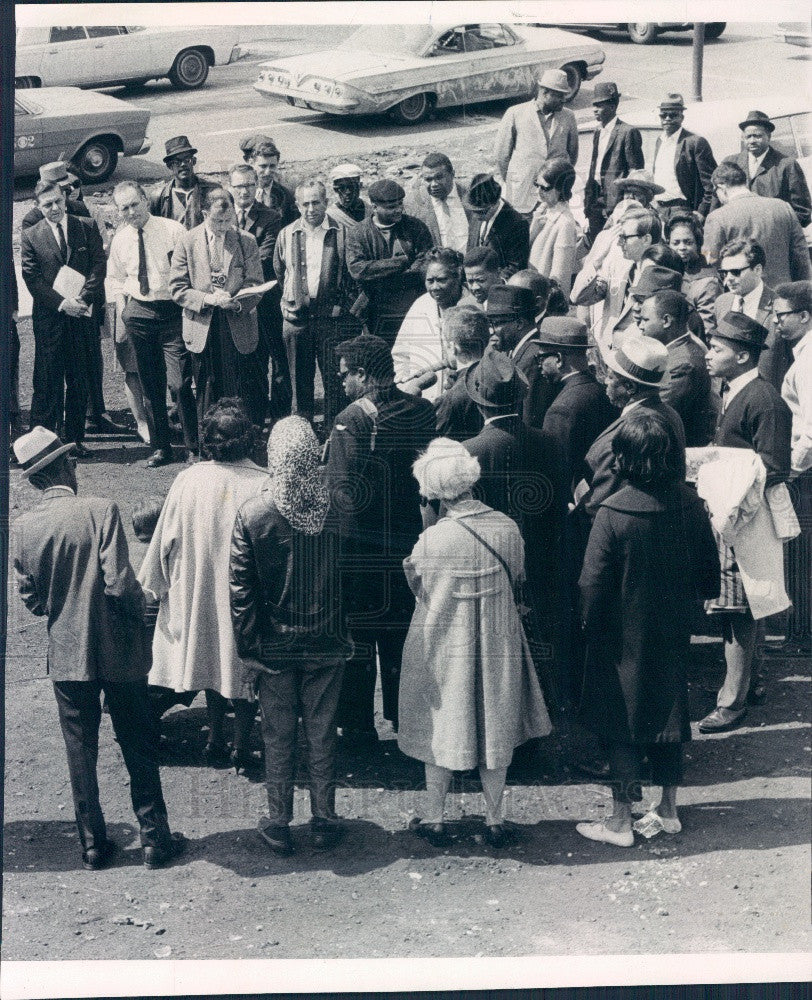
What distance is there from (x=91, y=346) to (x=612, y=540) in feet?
8.31

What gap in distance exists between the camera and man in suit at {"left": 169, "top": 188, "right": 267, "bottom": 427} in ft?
23.3

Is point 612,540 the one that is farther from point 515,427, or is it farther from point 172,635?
point 172,635

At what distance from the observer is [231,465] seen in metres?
6.43

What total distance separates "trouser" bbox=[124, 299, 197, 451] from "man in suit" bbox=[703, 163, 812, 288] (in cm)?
261

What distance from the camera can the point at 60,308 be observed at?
278 inches

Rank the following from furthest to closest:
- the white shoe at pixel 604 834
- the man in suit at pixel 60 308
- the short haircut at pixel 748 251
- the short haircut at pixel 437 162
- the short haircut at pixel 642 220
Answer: the short haircut at pixel 642 220 < the short haircut at pixel 748 251 < the short haircut at pixel 437 162 < the man in suit at pixel 60 308 < the white shoe at pixel 604 834

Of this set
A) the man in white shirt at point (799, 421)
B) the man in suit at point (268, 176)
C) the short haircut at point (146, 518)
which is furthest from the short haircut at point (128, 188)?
the man in white shirt at point (799, 421)

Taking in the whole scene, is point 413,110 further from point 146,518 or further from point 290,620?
point 290,620

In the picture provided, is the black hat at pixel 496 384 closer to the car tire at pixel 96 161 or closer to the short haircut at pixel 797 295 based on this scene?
the short haircut at pixel 797 295

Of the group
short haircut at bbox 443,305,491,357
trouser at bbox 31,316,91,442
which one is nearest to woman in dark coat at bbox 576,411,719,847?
short haircut at bbox 443,305,491,357

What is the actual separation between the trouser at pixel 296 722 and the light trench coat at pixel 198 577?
0.84 ft

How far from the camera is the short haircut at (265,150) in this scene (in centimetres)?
705

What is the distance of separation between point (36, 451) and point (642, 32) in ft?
10.2

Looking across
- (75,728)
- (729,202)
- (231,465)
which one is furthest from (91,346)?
(729,202)
